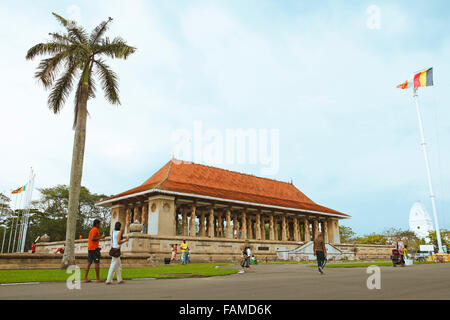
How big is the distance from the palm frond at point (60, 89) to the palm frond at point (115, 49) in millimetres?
1411

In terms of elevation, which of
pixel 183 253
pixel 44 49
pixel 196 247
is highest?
pixel 44 49

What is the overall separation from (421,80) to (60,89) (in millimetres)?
26874

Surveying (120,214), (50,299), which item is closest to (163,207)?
(120,214)

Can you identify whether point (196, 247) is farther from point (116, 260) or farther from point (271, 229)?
point (116, 260)

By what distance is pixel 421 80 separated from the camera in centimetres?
2770

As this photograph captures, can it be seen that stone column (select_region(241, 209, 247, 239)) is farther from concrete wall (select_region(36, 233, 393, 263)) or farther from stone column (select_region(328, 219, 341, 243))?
stone column (select_region(328, 219, 341, 243))

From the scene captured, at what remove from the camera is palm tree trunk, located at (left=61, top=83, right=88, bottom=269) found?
14.2 meters

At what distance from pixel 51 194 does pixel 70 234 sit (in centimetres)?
3968

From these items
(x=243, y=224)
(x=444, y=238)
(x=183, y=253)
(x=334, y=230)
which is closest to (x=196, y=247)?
(x=183, y=253)

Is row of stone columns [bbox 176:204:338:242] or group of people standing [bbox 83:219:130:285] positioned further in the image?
row of stone columns [bbox 176:204:338:242]

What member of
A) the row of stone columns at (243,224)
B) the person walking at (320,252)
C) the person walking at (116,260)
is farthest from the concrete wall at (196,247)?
the person walking at (116,260)

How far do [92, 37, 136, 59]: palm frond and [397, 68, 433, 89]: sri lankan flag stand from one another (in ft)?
76.6

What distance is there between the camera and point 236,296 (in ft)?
19.2

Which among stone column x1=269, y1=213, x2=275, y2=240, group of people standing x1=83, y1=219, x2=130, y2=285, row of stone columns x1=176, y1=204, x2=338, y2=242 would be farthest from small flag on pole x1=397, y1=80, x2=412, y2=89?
group of people standing x1=83, y1=219, x2=130, y2=285
